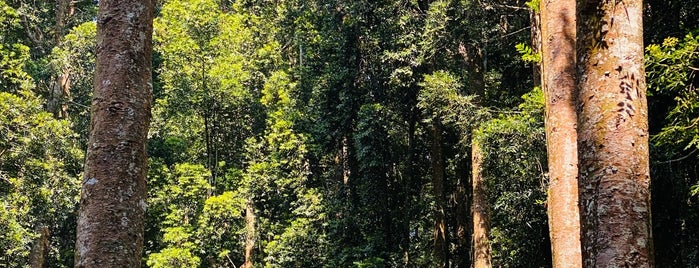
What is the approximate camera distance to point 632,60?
8.14 feet

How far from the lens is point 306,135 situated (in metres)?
20.3

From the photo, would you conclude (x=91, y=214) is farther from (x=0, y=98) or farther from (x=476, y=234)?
(x=0, y=98)

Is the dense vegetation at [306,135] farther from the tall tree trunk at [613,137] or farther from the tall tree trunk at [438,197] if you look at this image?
the tall tree trunk at [613,137]

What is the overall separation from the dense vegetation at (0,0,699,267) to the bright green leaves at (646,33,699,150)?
2781mm

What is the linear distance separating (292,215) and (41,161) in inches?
297

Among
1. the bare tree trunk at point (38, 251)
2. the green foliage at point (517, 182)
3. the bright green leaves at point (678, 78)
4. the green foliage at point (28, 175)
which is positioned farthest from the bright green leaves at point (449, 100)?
the bare tree trunk at point (38, 251)

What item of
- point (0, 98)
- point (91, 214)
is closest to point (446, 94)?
point (0, 98)

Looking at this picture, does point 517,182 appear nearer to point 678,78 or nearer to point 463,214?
point 678,78

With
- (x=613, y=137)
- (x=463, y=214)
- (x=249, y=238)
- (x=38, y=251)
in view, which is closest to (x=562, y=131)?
(x=613, y=137)

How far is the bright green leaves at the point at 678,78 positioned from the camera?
23.7ft

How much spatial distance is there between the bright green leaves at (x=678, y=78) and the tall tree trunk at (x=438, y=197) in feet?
28.9

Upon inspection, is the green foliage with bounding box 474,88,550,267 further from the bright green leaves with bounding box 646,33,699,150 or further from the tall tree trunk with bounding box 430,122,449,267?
the bright green leaves with bounding box 646,33,699,150

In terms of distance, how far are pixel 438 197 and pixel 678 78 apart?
9931 millimetres

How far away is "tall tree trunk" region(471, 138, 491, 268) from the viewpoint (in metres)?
12.9
